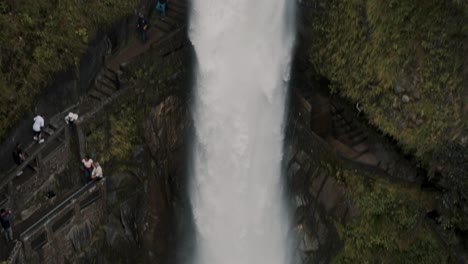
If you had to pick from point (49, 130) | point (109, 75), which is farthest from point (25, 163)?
point (109, 75)

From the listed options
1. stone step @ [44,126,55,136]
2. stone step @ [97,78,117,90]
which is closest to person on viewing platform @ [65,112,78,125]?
stone step @ [44,126,55,136]

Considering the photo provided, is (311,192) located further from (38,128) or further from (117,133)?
(38,128)

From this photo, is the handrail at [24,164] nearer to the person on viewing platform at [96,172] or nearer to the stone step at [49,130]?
the stone step at [49,130]

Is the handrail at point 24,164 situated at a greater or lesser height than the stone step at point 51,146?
greater

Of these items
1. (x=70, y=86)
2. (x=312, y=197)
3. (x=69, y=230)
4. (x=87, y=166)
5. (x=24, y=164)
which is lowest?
(x=312, y=197)

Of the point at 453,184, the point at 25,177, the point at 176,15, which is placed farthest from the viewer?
the point at 176,15

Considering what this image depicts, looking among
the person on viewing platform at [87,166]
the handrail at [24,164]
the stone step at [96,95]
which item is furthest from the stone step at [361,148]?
the handrail at [24,164]
